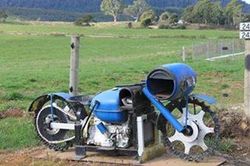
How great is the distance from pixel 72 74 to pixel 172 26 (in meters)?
127

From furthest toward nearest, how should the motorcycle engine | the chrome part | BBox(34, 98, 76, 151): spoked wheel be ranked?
BBox(34, 98, 76, 151): spoked wheel
the motorcycle engine
the chrome part

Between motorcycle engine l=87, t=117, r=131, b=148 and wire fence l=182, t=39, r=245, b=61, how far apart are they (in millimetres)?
34272

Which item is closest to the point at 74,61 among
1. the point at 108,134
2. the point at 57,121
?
the point at 57,121

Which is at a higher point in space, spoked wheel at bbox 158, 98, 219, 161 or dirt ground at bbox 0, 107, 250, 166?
spoked wheel at bbox 158, 98, 219, 161

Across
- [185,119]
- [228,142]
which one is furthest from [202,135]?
[228,142]

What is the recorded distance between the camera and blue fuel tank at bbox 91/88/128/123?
282 inches

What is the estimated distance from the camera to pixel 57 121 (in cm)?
794

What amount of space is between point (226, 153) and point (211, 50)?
40795mm

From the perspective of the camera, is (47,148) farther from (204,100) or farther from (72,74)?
(204,100)

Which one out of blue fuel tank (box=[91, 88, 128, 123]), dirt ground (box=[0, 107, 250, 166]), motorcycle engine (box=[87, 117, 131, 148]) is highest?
blue fuel tank (box=[91, 88, 128, 123])

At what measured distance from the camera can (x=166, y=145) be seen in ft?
24.1

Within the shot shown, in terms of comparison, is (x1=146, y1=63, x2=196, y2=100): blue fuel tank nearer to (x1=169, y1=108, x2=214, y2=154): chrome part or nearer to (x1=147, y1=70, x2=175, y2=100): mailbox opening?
(x1=147, y1=70, x2=175, y2=100): mailbox opening

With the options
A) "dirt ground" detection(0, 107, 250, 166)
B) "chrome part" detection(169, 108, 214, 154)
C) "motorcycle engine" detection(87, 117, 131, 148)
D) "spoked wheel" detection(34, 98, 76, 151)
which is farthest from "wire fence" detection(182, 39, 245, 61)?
"chrome part" detection(169, 108, 214, 154)

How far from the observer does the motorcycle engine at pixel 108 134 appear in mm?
7238
